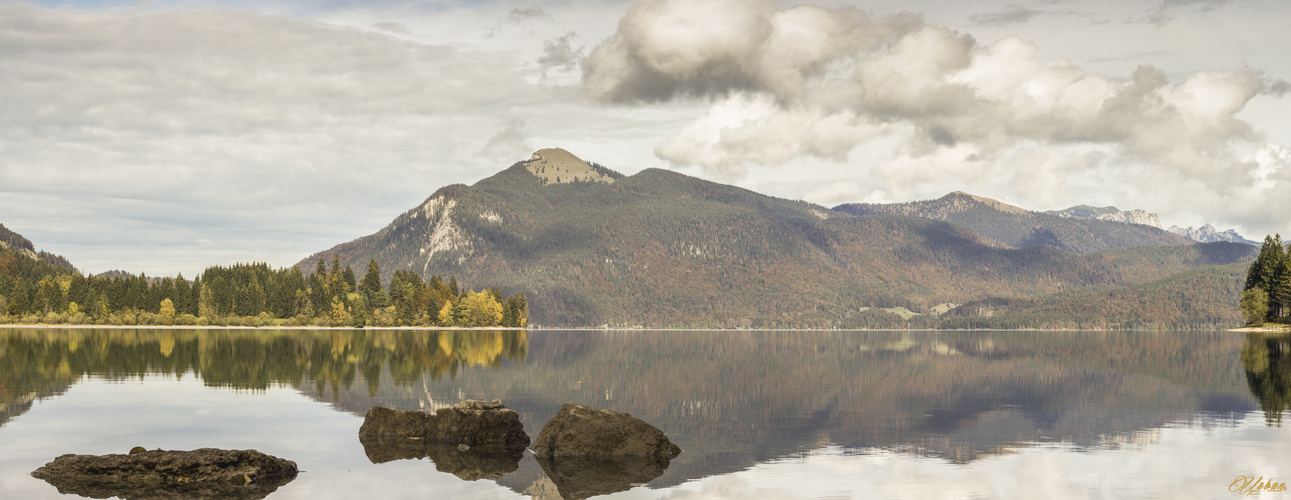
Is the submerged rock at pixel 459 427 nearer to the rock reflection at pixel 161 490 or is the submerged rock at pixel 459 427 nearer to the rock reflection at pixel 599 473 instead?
the rock reflection at pixel 599 473

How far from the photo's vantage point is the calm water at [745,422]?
113 ft

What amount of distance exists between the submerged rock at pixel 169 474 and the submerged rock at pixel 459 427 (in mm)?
9265

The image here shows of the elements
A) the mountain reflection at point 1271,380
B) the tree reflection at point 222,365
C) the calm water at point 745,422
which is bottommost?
the mountain reflection at point 1271,380

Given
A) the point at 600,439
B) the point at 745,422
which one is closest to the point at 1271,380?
the point at 745,422

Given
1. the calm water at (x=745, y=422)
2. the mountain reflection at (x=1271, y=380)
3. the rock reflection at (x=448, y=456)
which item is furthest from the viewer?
the mountain reflection at (x=1271, y=380)

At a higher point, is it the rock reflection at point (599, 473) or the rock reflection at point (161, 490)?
the rock reflection at point (161, 490)

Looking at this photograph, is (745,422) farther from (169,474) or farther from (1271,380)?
(1271,380)

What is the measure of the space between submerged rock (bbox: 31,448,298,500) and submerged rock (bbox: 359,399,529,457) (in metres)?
9.27

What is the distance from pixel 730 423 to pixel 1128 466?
20.2m

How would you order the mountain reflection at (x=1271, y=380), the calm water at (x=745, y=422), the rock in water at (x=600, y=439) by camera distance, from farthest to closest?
1. the mountain reflection at (x=1271, y=380)
2. the rock in water at (x=600, y=439)
3. the calm water at (x=745, y=422)

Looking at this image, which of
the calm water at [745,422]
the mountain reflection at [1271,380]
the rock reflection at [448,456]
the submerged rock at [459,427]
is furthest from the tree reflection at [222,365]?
the mountain reflection at [1271,380]

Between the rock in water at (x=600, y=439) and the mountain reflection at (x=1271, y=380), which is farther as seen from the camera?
the mountain reflection at (x=1271, y=380)

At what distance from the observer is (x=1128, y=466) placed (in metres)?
37.6

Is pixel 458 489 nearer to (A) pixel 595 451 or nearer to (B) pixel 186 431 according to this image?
(A) pixel 595 451
